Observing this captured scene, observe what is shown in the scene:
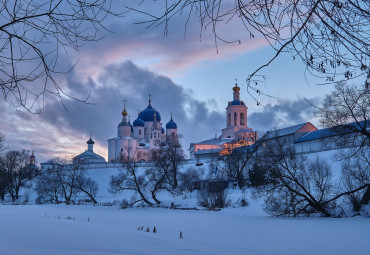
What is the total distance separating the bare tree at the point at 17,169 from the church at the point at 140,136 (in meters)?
23.6

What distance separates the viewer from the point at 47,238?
23.0ft

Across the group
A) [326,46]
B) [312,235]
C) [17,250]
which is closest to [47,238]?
[17,250]

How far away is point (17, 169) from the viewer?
2490 inches

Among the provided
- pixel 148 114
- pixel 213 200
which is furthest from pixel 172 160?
pixel 148 114

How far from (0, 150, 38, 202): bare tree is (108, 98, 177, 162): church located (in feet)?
77.5

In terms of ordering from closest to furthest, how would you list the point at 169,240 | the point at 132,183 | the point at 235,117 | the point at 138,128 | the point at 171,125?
the point at 169,240 < the point at 132,183 < the point at 235,117 < the point at 171,125 < the point at 138,128

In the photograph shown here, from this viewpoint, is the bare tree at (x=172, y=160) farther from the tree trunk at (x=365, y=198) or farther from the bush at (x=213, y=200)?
the tree trunk at (x=365, y=198)

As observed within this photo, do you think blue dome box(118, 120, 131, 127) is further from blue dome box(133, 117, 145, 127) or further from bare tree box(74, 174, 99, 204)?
bare tree box(74, 174, 99, 204)

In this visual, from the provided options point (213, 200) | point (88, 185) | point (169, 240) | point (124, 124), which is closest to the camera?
point (169, 240)

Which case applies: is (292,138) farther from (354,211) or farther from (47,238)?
(47,238)

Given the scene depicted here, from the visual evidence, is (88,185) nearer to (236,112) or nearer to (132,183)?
(132,183)

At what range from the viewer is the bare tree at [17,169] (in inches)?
2317

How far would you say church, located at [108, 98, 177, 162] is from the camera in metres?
Result: 90.3

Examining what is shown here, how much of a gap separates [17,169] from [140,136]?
37604 mm
